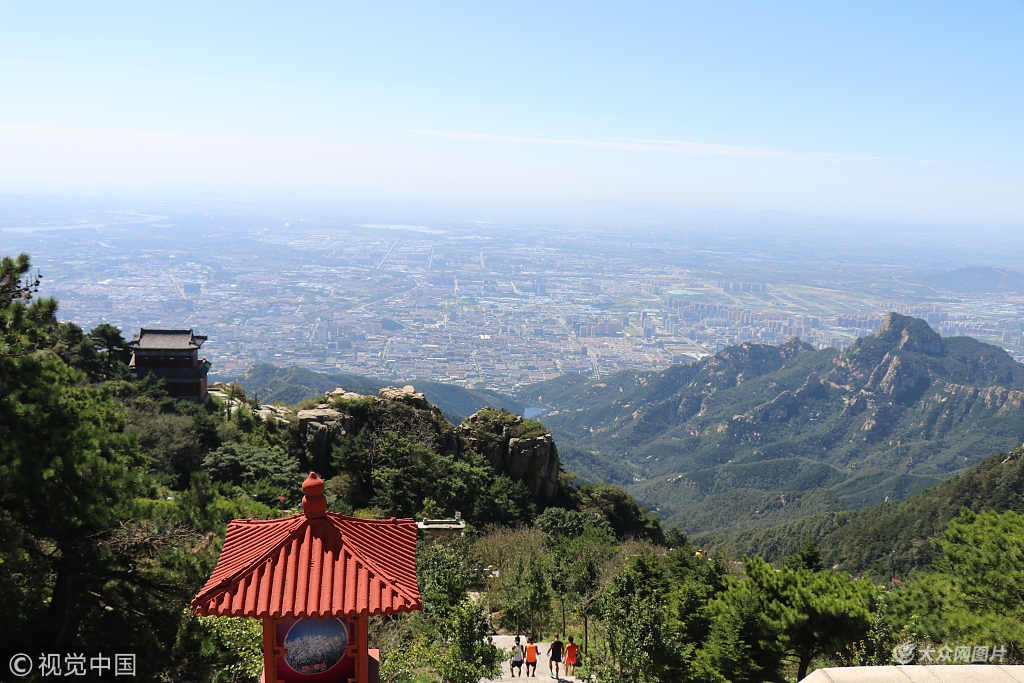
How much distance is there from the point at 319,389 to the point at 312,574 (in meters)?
87.0

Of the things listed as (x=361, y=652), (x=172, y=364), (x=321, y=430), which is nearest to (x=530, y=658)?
(x=361, y=652)

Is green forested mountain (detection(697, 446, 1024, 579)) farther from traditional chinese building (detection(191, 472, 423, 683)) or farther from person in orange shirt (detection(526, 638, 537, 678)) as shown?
traditional chinese building (detection(191, 472, 423, 683))

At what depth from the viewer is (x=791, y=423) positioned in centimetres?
12794

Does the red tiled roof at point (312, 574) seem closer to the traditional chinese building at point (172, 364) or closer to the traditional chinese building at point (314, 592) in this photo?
the traditional chinese building at point (314, 592)

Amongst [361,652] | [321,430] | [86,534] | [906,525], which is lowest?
[906,525]

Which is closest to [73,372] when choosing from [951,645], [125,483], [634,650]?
[125,483]

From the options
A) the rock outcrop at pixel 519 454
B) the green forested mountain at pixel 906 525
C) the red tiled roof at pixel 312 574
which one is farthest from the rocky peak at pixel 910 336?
the red tiled roof at pixel 312 574

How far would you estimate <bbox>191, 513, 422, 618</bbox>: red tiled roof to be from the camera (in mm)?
5809

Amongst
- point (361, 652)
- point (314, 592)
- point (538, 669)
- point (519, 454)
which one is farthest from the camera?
point (519, 454)

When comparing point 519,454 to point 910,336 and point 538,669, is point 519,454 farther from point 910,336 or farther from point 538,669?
point 910,336

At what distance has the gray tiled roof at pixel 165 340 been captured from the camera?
103ft

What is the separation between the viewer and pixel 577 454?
98312 mm

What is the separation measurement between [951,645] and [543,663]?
8.27 meters

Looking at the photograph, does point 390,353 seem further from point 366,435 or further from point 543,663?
point 543,663
